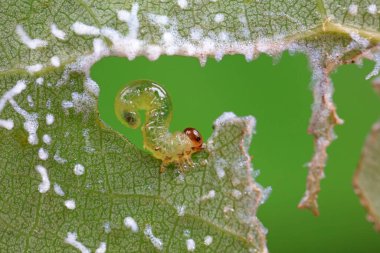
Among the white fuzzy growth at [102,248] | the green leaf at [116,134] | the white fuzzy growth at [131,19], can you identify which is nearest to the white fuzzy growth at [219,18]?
the green leaf at [116,134]

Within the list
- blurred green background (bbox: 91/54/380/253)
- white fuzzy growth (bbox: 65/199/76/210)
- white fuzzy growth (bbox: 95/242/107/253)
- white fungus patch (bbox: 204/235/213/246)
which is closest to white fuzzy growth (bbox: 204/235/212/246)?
white fungus patch (bbox: 204/235/213/246)

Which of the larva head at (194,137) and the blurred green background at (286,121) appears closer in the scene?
the larva head at (194,137)

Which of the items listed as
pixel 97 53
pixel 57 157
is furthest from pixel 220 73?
pixel 57 157

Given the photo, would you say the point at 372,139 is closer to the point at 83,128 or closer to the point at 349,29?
the point at 349,29

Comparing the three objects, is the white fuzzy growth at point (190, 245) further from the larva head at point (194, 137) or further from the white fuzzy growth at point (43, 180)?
the white fuzzy growth at point (43, 180)

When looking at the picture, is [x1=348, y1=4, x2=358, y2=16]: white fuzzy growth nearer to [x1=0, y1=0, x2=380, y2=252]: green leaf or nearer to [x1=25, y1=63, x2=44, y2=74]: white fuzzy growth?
[x1=0, y1=0, x2=380, y2=252]: green leaf

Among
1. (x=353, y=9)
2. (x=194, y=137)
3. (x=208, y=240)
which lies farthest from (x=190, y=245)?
(x=353, y=9)
